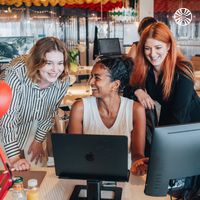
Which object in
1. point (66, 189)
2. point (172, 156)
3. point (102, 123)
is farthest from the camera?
point (102, 123)

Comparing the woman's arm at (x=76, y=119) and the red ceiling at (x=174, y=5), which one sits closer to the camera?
the woman's arm at (x=76, y=119)

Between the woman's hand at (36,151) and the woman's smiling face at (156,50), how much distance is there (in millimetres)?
884

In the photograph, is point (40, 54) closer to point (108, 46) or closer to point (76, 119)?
point (76, 119)

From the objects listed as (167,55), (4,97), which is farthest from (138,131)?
(4,97)

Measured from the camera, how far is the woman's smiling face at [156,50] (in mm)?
2062

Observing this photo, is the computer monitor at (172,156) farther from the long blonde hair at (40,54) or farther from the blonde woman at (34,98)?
the long blonde hair at (40,54)

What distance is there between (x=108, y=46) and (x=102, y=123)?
4314 millimetres

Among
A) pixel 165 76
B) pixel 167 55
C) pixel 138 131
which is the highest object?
pixel 167 55

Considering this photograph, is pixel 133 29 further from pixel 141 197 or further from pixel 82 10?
pixel 141 197

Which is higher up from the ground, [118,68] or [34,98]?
→ [118,68]

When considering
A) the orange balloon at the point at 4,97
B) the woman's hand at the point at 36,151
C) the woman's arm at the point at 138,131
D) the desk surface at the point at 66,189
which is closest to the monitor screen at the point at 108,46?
the woman's hand at the point at 36,151

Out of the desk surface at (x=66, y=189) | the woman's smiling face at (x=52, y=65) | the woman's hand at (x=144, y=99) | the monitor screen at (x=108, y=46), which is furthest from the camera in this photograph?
the monitor screen at (x=108, y=46)

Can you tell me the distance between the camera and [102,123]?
6.75ft

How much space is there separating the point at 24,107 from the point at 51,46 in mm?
450
